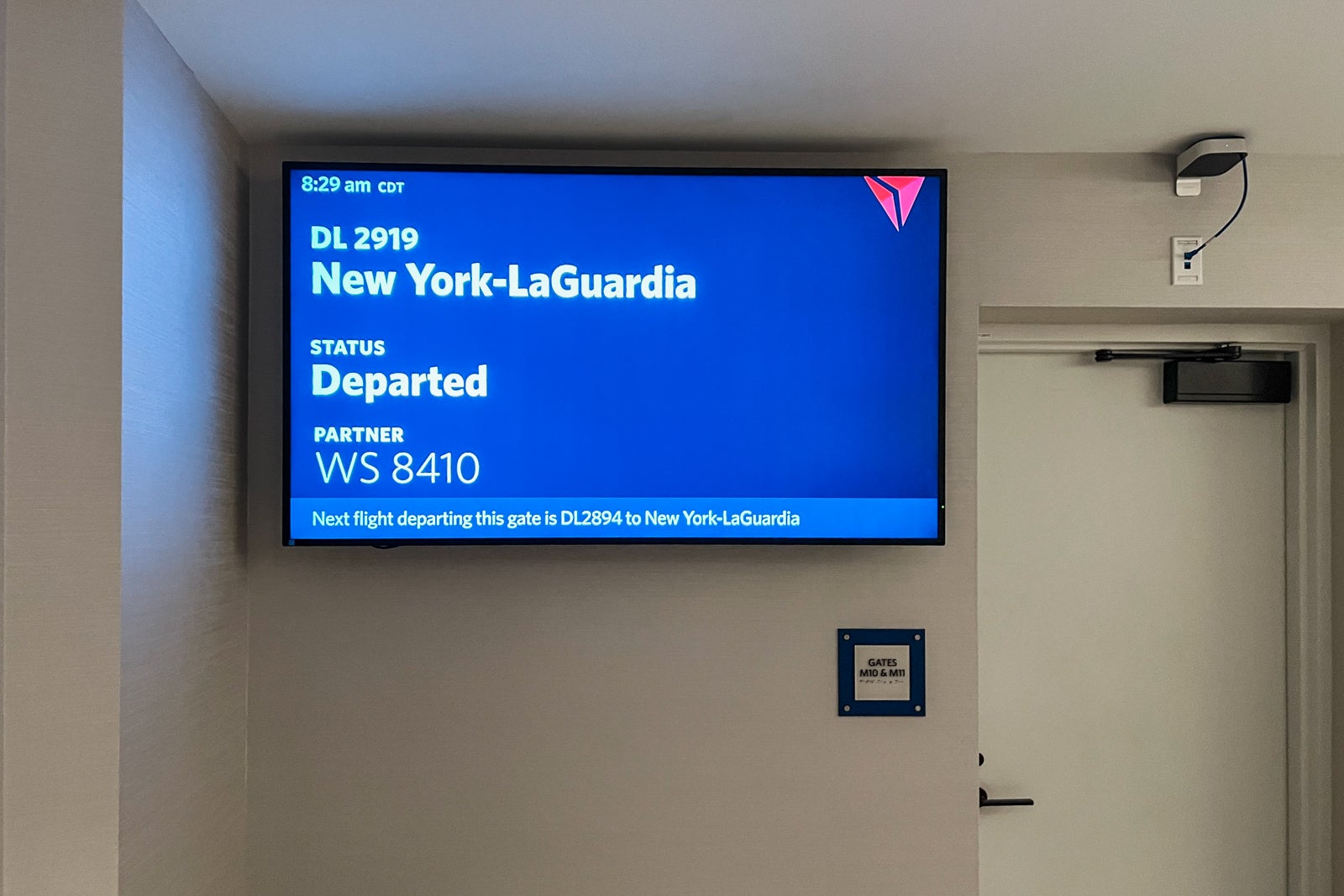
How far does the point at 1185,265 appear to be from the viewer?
98.3 inches

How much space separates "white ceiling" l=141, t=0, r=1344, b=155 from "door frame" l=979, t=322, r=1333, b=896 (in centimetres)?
48

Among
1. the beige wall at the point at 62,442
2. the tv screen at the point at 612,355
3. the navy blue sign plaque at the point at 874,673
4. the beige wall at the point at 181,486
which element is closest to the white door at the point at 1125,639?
the navy blue sign plaque at the point at 874,673

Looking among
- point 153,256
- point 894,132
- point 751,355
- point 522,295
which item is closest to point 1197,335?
point 894,132

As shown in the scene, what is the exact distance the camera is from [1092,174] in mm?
2504

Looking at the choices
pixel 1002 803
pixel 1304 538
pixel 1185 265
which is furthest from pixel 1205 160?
pixel 1002 803

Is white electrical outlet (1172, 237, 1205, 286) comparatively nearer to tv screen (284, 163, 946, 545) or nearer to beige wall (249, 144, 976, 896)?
tv screen (284, 163, 946, 545)

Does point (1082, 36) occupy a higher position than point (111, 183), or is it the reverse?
point (1082, 36)

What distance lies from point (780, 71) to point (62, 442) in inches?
55.6

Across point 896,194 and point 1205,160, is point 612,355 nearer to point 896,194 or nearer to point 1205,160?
point 896,194

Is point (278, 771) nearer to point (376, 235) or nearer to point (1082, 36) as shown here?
point (376, 235)

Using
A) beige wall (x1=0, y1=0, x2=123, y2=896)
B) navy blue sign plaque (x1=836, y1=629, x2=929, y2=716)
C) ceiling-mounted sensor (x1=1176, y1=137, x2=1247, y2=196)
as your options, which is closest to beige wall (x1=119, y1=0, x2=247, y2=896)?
beige wall (x1=0, y1=0, x2=123, y2=896)

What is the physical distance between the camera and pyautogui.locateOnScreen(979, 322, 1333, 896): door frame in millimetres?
2721

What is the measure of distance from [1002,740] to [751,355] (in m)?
1.26

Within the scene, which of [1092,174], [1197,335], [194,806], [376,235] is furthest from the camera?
[1197,335]
